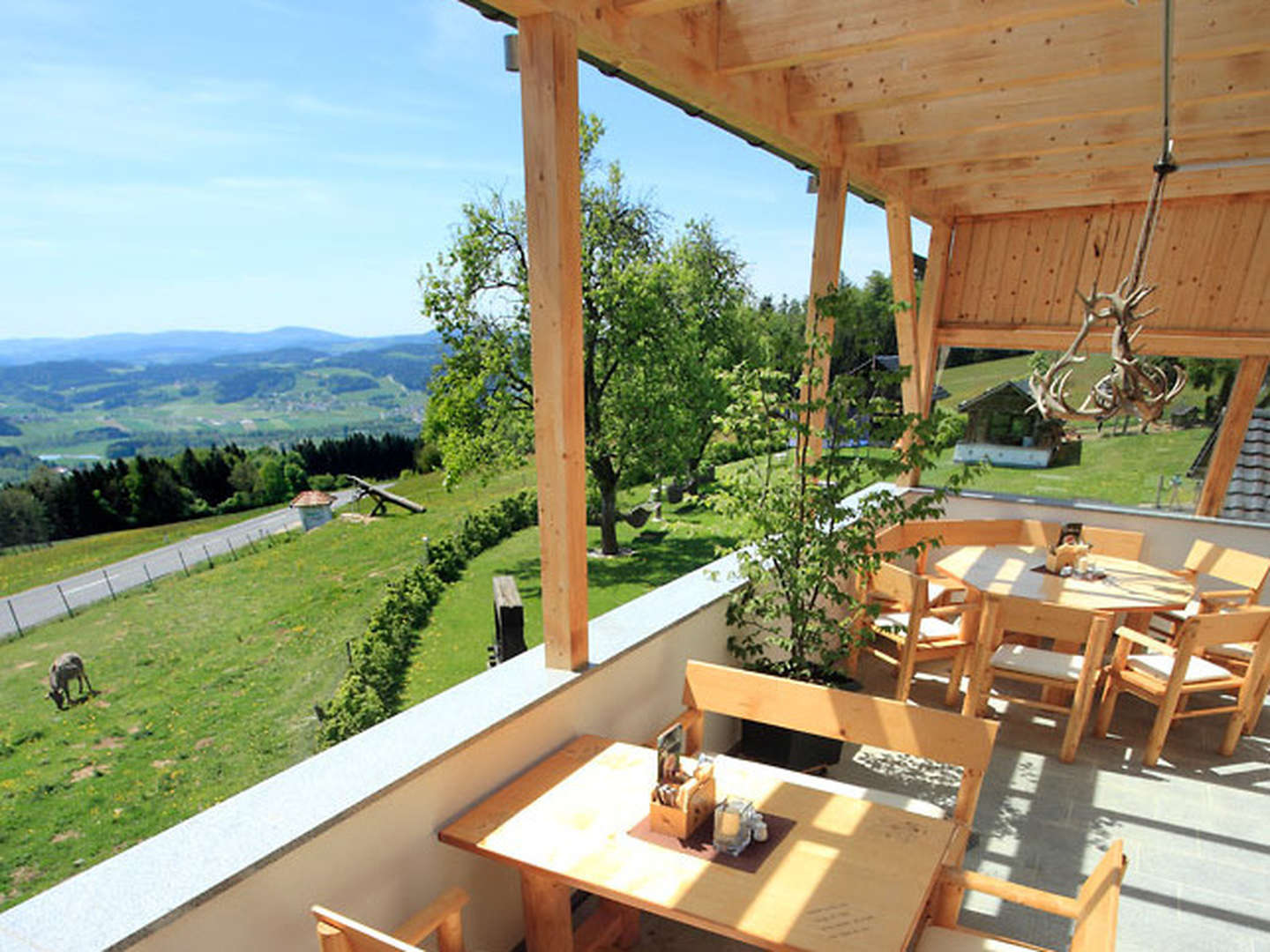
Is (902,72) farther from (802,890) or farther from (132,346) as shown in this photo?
(132,346)

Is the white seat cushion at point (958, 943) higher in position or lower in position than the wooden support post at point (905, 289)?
lower

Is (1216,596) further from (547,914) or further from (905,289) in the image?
(547,914)

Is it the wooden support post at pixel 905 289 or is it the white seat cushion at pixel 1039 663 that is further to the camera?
the wooden support post at pixel 905 289

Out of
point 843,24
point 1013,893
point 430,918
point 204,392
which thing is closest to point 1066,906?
point 1013,893

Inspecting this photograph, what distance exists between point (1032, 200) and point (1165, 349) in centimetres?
141

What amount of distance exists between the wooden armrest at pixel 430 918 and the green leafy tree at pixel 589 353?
1353cm

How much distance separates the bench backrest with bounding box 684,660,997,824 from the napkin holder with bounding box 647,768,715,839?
559mm

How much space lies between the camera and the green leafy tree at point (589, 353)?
1548cm

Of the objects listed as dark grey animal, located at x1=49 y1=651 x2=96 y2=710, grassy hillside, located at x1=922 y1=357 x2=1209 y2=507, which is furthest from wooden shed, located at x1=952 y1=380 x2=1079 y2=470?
dark grey animal, located at x1=49 y1=651 x2=96 y2=710

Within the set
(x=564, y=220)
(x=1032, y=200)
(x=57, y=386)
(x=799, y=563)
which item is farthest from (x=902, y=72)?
(x=57, y=386)

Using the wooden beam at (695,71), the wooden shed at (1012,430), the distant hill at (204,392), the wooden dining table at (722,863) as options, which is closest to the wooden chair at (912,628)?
the wooden dining table at (722,863)

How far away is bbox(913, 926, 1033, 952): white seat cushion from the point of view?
1645 millimetres

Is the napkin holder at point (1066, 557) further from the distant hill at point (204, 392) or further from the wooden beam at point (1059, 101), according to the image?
the distant hill at point (204, 392)

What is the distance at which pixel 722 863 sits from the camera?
158 centimetres
